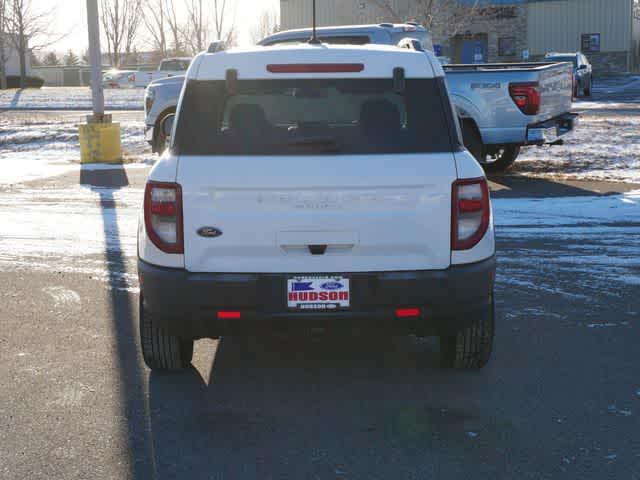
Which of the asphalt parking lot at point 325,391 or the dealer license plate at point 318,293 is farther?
the dealer license plate at point 318,293

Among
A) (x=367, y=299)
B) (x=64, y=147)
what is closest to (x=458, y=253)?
(x=367, y=299)

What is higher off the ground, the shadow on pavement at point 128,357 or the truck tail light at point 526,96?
the truck tail light at point 526,96

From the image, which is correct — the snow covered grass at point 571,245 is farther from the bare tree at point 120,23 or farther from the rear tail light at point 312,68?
the bare tree at point 120,23

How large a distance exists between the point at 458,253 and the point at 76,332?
111 inches

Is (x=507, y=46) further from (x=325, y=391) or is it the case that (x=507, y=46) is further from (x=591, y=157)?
(x=325, y=391)

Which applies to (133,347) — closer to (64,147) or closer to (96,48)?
(96,48)

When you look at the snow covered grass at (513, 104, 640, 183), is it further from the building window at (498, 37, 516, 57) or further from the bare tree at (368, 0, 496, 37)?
the building window at (498, 37, 516, 57)

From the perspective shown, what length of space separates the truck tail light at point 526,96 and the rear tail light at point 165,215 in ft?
28.3

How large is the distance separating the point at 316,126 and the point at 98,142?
11749 millimetres

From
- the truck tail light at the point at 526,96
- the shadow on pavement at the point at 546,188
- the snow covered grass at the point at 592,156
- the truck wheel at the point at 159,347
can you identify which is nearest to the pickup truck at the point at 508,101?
the truck tail light at the point at 526,96

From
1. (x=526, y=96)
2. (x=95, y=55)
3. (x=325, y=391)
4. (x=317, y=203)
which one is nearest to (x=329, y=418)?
(x=325, y=391)

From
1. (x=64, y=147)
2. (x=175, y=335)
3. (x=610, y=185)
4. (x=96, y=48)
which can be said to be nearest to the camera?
(x=175, y=335)

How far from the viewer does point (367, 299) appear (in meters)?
4.47

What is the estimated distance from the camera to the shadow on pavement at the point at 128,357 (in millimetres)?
4031
